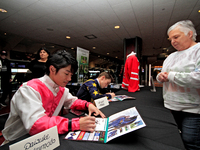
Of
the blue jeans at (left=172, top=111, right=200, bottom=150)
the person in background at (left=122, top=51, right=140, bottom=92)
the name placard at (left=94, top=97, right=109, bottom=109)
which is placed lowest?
the blue jeans at (left=172, top=111, right=200, bottom=150)

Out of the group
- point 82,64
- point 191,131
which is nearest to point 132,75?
point 191,131

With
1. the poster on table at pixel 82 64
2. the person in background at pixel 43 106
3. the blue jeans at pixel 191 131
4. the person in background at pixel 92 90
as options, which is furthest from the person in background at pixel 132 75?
the poster on table at pixel 82 64

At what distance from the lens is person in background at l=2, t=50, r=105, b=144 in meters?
0.54

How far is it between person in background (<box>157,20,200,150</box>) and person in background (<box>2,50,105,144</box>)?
68 centimetres

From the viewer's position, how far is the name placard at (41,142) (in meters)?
0.39

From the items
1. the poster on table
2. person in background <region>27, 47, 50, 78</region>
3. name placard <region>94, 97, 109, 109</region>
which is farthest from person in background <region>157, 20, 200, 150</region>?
the poster on table

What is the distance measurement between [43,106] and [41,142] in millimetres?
308

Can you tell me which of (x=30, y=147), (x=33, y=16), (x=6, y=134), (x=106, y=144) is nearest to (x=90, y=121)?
(x=106, y=144)

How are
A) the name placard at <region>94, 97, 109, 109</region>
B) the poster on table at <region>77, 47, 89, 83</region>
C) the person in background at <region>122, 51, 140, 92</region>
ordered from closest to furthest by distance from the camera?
the name placard at <region>94, 97, 109, 109</region> < the person in background at <region>122, 51, 140, 92</region> < the poster on table at <region>77, 47, 89, 83</region>

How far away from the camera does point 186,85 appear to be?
753 millimetres

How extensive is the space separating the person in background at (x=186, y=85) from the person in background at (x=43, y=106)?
2.22 ft

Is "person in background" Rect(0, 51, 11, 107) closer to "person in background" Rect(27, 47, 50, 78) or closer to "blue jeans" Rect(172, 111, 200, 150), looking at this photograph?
"person in background" Rect(27, 47, 50, 78)

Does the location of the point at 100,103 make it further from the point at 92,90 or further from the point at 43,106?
the point at 43,106

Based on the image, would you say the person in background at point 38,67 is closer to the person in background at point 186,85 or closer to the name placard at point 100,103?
the name placard at point 100,103
